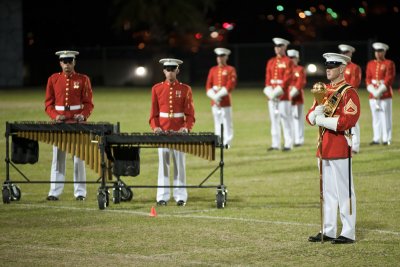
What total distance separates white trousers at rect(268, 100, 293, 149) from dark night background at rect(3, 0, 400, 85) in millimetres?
26923

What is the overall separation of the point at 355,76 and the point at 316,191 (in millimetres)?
4955

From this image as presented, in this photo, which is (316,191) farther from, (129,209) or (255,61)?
(255,61)

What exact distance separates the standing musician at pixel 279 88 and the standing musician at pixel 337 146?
432 inches

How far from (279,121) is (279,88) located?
2.47ft

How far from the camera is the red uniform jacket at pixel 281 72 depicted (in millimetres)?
23000

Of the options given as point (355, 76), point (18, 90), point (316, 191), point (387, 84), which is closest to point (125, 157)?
point (316, 191)

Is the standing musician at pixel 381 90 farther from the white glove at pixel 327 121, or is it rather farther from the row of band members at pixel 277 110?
the white glove at pixel 327 121

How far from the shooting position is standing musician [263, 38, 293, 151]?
75.5 ft

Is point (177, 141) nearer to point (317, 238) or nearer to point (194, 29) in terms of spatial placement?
point (317, 238)

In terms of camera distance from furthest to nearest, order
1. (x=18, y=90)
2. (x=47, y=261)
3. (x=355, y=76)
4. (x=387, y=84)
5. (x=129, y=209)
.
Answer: (x=18, y=90) < (x=387, y=84) < (x=355, y=76) < (x=129, y=209) < (x=47, y=261)

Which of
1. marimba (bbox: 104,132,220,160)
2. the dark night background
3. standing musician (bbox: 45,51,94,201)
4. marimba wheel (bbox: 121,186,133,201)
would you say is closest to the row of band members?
standing musician (bbox: 45,51,94,201)

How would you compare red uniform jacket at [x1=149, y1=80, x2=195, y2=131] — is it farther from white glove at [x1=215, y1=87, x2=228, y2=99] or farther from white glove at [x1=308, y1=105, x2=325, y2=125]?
white glove at [x1=215, y1=87, x2=228, y2=99]

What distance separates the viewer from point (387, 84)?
2362 cm

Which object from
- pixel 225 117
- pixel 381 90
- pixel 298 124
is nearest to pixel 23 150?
pixel 225 117
